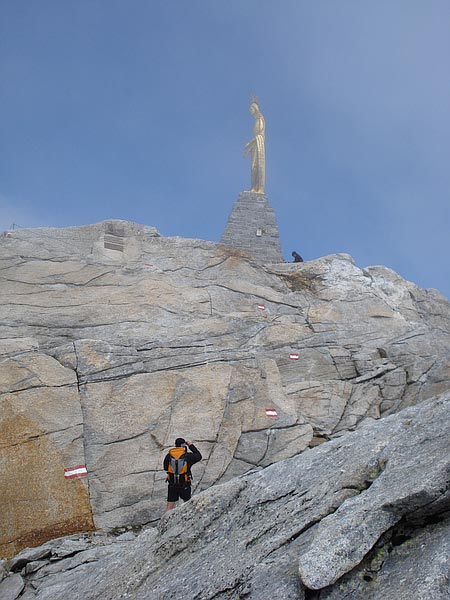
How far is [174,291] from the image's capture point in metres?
21.7

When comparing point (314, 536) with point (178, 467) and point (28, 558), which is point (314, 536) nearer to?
point (178, 467)

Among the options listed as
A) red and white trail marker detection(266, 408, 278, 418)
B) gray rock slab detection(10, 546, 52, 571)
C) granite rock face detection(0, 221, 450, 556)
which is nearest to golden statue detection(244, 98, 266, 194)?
granite rock face detection(0, 221, 450, 556)

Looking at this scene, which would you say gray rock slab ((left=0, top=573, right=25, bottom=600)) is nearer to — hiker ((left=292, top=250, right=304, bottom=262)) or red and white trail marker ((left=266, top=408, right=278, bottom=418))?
red and white trail marker ((left=266, top=408, right=278, bottom=418))

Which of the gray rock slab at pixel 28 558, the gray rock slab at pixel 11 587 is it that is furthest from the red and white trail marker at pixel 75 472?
the gray rock slab at pixel 11 587

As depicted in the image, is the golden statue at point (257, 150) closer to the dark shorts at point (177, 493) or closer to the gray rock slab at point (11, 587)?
the dark shorts at point (177, 493)

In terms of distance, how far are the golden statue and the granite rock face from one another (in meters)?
9.37

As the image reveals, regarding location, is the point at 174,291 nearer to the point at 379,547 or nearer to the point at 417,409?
the point at 417,409

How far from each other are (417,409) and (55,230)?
17.1 metres

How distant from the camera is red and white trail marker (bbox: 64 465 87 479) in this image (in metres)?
15.4

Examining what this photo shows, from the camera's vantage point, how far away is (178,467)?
1200cm

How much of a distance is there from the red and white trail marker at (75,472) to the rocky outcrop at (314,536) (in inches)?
156

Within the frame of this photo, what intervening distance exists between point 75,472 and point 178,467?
4.68 meters

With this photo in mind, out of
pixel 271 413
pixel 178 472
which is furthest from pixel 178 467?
pixel 271 413

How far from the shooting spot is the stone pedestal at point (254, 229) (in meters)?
28.9
